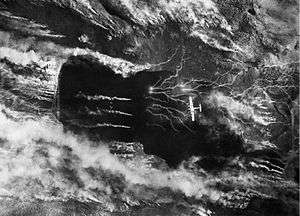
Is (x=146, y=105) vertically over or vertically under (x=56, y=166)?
over

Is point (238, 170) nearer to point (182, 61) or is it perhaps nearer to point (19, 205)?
point (182, 61)

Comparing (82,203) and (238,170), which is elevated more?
(238,170)

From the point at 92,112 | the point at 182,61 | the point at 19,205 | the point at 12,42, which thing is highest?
the point at 182,61

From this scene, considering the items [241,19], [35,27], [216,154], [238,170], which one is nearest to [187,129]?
[216,154]

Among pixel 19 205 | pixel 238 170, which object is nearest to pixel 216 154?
pixel 238 170

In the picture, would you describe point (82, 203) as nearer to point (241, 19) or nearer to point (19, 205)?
point (19, 205)

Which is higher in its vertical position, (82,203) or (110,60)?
(110,60)
